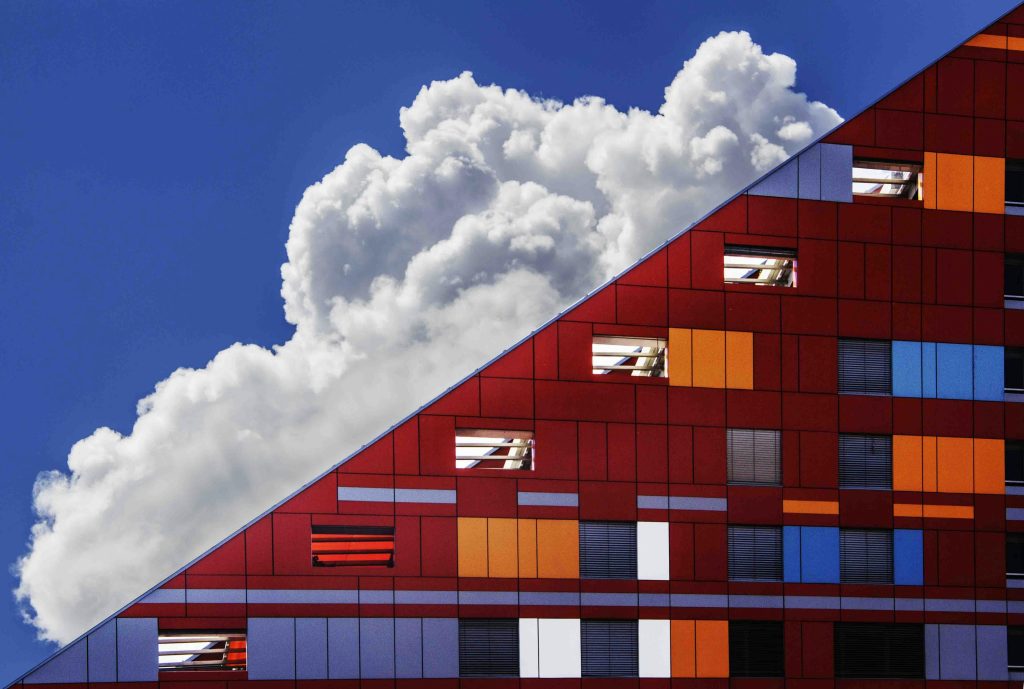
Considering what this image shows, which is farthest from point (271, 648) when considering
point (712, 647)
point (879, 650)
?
point (879, 650)

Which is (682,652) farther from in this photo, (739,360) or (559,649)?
(739,360)

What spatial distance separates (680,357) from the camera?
34094mm

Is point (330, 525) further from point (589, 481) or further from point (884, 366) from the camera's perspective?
point (884, 366)

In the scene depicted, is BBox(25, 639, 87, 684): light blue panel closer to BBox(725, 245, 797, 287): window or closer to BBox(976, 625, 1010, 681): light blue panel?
BBox(725, 245, 797, 287): window

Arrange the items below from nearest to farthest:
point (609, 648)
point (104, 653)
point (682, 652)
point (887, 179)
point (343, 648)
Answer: point (104, 653) → point (343, 648) → point (609, 648) → point (682, 652) → point (887, 179)

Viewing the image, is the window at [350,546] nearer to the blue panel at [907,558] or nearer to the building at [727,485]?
the building at [727,485]

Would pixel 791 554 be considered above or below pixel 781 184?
below

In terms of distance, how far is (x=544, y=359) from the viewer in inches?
1318

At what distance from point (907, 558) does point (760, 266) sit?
464 inches

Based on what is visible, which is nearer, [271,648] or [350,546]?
[271,648]

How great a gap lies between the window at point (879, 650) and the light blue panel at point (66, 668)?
25.3m

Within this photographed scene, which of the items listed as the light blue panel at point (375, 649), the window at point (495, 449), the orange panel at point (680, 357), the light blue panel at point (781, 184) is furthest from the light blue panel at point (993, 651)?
the light blue panel at point (375, 649)

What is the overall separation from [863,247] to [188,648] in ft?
90.1

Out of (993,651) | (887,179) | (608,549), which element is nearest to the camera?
(608,549)
